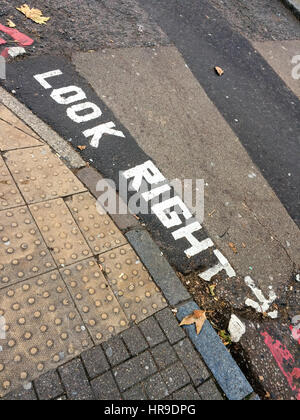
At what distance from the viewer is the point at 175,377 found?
2.53 metres

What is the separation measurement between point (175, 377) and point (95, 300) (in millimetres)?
843

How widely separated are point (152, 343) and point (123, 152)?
2.16 meters

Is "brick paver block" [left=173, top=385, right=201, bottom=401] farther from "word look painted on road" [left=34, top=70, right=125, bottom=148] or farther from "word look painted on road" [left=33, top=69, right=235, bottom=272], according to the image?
"word look painted on road" [left=34, top=70, right=125, bottom=148]

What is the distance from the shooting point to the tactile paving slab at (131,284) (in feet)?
9.16

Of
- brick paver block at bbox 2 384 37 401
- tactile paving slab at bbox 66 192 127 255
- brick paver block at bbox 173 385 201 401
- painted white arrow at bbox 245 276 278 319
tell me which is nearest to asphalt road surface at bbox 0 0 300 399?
painted white arrow at bbox 245 276 278 319

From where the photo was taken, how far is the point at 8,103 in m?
3.89

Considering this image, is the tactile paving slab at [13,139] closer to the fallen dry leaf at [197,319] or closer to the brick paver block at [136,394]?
the fallen dry leaf at [197,319]

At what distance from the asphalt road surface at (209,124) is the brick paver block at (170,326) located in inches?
13.6

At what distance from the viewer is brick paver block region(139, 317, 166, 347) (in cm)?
266

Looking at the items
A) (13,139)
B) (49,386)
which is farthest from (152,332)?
(13,139)

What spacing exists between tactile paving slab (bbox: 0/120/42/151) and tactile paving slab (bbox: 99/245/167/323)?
1515mm

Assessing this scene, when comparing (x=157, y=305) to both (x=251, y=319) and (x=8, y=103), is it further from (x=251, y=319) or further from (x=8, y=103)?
(x=8, y=103)

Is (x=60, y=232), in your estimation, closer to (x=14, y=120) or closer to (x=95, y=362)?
(x=95, y=362)

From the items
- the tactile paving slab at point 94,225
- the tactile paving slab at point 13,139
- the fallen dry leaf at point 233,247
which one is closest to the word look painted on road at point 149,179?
the fallen dry leaf at point 233,247
